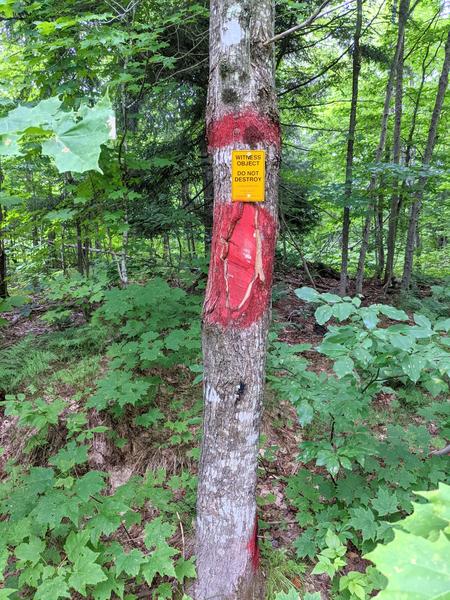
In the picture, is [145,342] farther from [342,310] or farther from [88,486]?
[342,310]

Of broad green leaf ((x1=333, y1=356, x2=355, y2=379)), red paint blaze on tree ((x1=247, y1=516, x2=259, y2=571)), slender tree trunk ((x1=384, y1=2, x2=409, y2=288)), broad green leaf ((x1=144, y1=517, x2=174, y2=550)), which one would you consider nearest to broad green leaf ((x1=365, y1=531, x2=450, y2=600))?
broad green leaf ((x1=333, y1=356, x2=355, y2=379))

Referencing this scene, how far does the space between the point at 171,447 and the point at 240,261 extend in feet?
6.43

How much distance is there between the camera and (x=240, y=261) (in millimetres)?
1595

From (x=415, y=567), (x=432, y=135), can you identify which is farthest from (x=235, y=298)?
(x=432, y=135)

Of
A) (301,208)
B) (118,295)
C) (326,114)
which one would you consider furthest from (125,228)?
(326,114)

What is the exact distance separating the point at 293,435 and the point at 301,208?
3804 millimetres

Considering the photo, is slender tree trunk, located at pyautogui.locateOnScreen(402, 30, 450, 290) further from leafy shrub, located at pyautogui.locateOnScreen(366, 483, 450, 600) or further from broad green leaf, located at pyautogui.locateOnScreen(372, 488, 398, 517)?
leafy shrub, located at pyautogui.locateOnScreen(366, 483, 450, 600)

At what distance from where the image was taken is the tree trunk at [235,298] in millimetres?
1516

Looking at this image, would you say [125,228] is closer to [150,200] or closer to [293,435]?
[150,200]

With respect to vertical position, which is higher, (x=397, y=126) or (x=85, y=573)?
(x=397, y=126)

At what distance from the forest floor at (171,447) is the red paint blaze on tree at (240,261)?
141 centimetres

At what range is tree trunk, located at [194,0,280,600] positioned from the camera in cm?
152

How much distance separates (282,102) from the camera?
18.7ft

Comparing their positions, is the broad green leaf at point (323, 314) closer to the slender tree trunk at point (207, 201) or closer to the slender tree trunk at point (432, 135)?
the slender tree trunk at point (207, 201)
